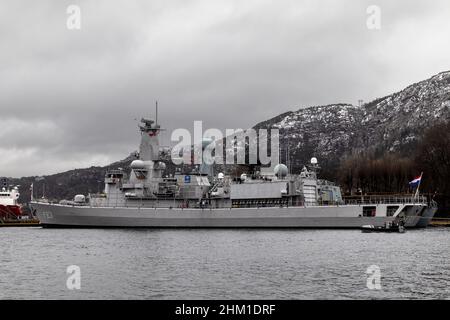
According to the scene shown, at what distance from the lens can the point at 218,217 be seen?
244ft

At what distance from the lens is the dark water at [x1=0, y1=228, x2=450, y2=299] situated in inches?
1022

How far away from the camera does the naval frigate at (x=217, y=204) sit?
228ft

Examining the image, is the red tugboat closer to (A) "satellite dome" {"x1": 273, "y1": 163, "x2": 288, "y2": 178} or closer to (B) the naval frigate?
(B) the naval frigate

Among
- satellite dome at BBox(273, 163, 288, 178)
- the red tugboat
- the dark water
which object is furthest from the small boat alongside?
the red tugboat

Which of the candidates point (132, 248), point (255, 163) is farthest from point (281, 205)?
point (132, 248)

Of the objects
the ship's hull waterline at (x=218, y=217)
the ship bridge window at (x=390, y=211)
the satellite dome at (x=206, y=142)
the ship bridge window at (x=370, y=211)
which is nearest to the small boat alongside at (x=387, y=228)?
the ship's hull waterline at (x=218, y=217)

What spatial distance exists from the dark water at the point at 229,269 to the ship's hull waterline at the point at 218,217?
18220 mm

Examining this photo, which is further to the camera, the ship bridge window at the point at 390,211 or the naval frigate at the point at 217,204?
the naval frigate at the point at 217,204

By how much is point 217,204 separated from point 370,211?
2077 centimetres

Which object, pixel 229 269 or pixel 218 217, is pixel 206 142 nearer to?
pixel 218 217

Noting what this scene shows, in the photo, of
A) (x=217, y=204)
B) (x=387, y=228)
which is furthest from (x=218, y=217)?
(x=387, y=228)

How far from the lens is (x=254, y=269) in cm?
3262

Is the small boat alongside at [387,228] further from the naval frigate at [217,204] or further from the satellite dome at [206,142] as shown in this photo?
the satellite dome at [206,142]
